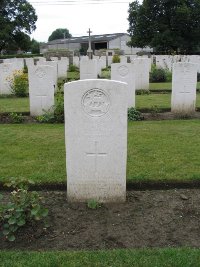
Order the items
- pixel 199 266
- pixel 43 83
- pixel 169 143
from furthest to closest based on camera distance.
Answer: pixel 43 83 → pixel 169 143 → pixel 199 266

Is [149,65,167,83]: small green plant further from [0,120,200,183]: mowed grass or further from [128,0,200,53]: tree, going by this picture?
[128,0,200,53]: tree

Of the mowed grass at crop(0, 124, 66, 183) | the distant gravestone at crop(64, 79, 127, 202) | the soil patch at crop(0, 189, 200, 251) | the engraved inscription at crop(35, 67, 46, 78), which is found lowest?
the soil patch at crop(0, 189, 200, 251)

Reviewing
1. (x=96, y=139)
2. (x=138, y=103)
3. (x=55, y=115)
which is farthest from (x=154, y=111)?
(x=96, y=139)

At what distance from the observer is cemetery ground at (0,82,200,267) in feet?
11.4

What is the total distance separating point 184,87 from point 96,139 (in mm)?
6098

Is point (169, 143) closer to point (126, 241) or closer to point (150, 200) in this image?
point (150, 200)

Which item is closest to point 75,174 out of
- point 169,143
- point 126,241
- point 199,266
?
point 126,241

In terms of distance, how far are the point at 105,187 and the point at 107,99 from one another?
1.04 m

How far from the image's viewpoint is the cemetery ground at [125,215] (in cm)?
347

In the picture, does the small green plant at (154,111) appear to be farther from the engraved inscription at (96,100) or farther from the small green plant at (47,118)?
the engraved inscription at (96,100)

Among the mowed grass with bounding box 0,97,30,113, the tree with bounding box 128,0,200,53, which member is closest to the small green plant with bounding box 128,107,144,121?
the mowed grass with bounding box 0,97,30,113

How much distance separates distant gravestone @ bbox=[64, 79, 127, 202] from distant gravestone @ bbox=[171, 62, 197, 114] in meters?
5.81

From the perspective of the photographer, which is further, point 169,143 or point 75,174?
point 169,143

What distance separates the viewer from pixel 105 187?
15.1 feet
